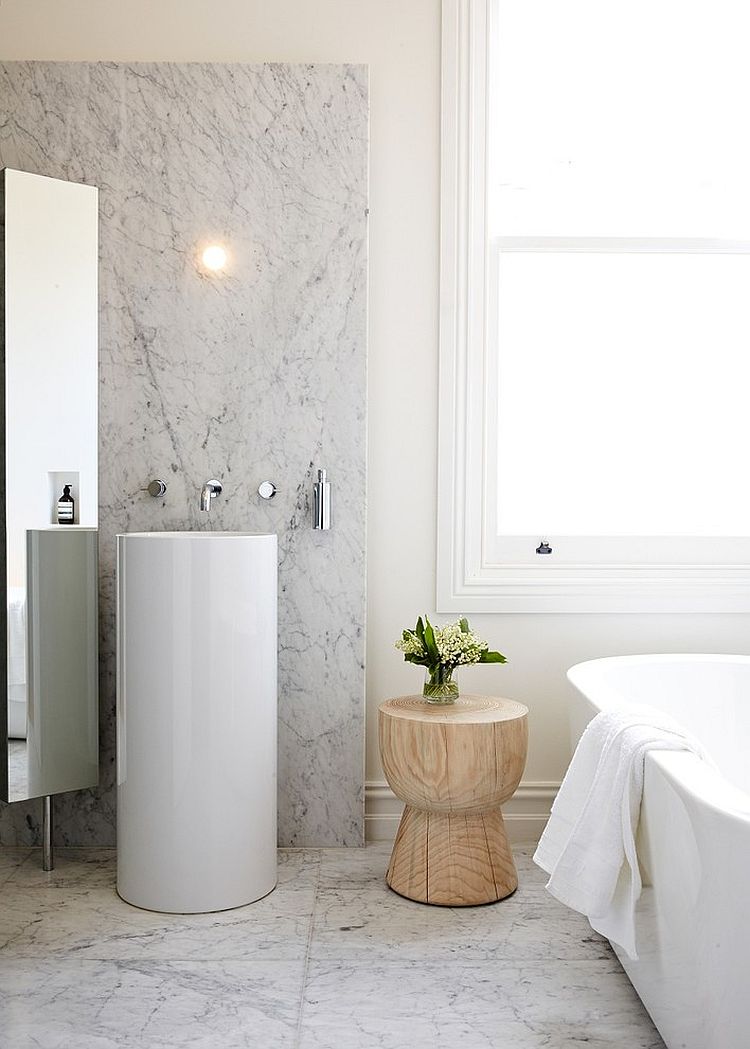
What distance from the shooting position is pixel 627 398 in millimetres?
2902

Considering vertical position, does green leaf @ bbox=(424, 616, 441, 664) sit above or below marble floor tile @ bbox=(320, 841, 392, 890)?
above

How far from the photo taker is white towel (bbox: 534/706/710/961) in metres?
1.69

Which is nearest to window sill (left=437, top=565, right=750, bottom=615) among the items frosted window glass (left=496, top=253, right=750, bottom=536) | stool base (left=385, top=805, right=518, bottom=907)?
frosted window glass (left=496, top=253, right=750, bottom=536)

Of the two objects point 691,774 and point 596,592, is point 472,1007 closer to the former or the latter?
point 691,774

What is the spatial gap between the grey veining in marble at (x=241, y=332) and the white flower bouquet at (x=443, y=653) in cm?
30

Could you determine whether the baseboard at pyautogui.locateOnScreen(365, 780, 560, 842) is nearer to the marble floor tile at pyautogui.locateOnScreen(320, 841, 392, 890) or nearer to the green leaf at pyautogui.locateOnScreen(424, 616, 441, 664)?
the marble floor tile at pyautogui.locateOnScreen(320, 841, 392, 890)

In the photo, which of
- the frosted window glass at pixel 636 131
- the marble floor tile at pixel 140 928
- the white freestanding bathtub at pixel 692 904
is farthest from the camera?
the frosted window glass at pixel 636 131

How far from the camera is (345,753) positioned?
2.72 m

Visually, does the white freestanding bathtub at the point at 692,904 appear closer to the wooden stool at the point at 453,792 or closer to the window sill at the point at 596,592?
the wooden stool at the point at 453,792

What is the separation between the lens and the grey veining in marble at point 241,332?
104 inches

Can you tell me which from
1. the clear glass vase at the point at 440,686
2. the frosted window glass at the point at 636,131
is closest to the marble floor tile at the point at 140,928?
the clear glass vase at the point at 440,686

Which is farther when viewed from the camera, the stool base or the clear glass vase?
the clear glass vase

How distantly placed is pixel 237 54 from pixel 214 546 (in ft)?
4.76

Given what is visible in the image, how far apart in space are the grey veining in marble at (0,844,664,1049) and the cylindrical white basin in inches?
4.1
